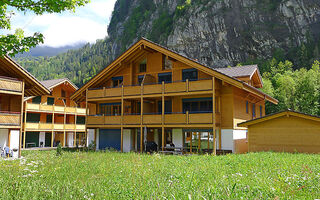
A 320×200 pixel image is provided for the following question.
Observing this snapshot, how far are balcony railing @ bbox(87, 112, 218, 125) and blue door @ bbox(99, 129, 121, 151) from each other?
2080mm

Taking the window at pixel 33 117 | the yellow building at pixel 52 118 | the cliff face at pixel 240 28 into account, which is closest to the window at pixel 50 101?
the yellow building at pixel 52 118

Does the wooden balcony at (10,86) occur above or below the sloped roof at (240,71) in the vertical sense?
below

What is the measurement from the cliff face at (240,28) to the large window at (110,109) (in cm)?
6189

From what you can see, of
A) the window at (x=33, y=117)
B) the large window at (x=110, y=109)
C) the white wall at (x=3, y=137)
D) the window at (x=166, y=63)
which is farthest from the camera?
the window at (x=33, y=117)

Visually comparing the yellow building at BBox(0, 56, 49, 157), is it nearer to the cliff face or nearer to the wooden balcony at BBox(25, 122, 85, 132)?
the wooden balcony at BBox(25, 122, 85, 132)

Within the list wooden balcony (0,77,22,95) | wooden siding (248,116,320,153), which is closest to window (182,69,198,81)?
wooden siding (248,116,320,153)

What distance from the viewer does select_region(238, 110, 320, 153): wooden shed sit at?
742 inches

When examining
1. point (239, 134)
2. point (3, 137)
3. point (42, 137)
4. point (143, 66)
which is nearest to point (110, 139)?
point (143, 66)

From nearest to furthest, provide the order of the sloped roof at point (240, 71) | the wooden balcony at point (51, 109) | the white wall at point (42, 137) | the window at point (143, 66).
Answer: the sloped roof at point (240, 71)
the window at point (143, 66)
the wooden balcony at point (51, 109)
the white wall at point (42, 137)

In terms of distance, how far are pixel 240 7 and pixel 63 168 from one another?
9234 centimetres

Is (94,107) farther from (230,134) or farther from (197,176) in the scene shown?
(197,176)

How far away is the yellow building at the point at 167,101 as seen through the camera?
23.6m

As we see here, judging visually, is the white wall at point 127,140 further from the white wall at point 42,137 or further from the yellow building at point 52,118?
the white wall at point 42,137

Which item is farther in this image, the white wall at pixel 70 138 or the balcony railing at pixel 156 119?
the white wall at pixel 70 138
